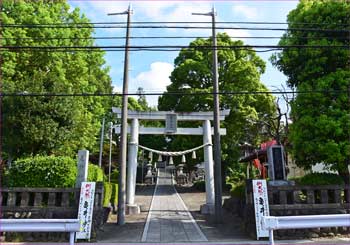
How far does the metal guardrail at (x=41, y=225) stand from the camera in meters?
6.30

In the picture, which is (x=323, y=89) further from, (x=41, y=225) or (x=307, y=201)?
(x=41, y=225)

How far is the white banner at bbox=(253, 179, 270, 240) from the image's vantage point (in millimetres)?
9867

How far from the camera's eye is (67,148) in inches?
725

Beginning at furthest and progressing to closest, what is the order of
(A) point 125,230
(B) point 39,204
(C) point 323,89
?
(A) point 125,230 → (C) point 323,89 → (B) point 39,204

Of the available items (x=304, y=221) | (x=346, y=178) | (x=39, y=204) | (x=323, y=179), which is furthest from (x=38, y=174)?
(x=346, y=178)

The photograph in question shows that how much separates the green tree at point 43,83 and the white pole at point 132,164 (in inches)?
134

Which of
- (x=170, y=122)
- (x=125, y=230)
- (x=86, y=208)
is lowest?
(x=125, y=230)

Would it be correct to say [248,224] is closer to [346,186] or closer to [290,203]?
[290,203]

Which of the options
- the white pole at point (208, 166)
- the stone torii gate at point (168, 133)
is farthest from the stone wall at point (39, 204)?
the white pole at point (208, 166)

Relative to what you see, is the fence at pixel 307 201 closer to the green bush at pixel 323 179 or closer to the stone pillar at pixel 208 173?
the green bush at pixel 323 179

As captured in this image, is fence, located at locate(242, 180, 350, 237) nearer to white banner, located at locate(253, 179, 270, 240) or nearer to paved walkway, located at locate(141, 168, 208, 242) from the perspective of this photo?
white banner, located at locate(253, 179, 270, 240)

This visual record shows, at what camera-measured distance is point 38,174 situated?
1077cm

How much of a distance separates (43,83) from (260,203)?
1366 cm

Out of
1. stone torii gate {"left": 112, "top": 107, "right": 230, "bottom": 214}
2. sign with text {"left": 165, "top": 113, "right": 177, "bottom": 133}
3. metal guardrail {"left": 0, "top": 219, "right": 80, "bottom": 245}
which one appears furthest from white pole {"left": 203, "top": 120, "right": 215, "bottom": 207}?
metal guardrail {"left": 0, "top": 219, "right": 80, "bottom": 245}
